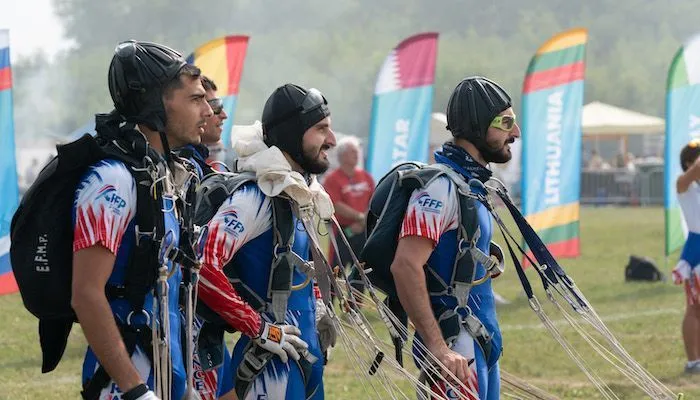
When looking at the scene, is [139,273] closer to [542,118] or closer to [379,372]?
[379,372]

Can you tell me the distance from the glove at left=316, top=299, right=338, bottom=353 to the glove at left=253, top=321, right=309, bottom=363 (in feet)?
1.00

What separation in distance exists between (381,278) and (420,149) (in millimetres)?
10554

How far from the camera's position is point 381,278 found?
211 inches

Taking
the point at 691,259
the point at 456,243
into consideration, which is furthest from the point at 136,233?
the point at 691,259

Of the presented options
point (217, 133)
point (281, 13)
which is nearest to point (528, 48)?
point (281, 13)

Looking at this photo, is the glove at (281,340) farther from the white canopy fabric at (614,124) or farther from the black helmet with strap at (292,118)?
the white canopy fabric at (614,124)

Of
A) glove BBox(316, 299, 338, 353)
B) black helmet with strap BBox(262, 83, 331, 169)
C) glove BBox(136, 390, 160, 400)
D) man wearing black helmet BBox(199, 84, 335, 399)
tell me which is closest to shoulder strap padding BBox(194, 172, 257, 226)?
man wearing black helmet BBox(199, 84, 335, 399)

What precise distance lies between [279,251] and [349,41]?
211ft

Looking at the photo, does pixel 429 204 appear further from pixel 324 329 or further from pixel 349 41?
pixel 349 41

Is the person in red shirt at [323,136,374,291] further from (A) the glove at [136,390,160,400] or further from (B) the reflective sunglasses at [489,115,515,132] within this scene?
(A) the glove at [136,390,160,400]

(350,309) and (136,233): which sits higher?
(136,233)

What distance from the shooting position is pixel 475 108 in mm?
5410

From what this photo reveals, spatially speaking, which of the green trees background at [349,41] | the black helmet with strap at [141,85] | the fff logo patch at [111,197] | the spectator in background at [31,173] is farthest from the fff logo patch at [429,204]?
the green trees background at [349,41]

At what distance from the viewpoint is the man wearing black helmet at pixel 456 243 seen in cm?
500
